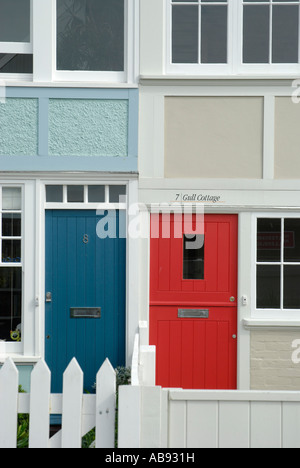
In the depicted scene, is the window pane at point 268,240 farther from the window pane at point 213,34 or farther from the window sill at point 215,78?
the window pane at point 213,34

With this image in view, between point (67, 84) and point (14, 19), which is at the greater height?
point (14, 19)

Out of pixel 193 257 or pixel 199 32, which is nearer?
pixel 199 32

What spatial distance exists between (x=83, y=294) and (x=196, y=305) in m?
1.32

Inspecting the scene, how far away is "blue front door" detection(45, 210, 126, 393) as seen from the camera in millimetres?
6656

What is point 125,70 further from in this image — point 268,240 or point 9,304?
point 9,304

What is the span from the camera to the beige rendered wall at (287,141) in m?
6.63

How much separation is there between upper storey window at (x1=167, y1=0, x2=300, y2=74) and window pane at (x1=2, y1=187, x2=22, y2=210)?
2306 millimetres

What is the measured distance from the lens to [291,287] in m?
6.70

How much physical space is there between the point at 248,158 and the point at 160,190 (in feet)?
3.54

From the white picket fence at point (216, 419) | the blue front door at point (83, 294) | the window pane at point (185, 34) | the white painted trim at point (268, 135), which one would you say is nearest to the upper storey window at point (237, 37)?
the window pane at point (185, 34)

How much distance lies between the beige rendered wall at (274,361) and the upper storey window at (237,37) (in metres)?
3.04

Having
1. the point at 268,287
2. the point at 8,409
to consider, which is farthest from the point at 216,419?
the point at 268,287

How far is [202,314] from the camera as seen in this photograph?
6.72 m

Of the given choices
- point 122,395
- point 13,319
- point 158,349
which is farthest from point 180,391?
point 13,319
